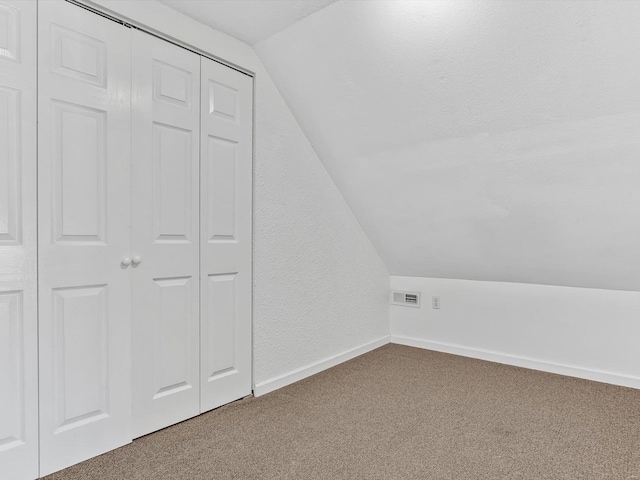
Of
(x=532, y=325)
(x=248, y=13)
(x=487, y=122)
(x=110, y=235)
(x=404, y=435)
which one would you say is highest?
(x=248, y=13)

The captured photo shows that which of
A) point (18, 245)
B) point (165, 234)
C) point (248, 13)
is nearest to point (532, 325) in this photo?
point (165, 234)

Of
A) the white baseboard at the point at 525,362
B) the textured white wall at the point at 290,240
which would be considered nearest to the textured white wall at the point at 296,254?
the textured white wall at the point at 290,240

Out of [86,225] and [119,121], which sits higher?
[119,121]

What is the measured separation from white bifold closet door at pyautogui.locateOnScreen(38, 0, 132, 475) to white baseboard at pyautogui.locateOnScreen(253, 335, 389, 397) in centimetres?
82

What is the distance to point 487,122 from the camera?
6.97 feet

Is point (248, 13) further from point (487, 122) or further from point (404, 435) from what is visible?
point (404, 435)

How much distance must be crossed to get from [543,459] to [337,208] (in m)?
1.98

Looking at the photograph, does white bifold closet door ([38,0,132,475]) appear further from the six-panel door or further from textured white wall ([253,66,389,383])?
textured white wall ([253,66,389,383])

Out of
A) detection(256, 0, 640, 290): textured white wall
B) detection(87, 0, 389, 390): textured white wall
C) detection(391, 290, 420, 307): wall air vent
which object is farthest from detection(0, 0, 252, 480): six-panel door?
detection(391, 290, 420, 307): wall air vent

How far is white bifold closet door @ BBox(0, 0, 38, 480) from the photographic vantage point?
4.98 ft

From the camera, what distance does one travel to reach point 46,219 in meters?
1.62

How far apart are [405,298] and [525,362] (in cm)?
107

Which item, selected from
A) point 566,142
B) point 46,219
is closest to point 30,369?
point 46,219

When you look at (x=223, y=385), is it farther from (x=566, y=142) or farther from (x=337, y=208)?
(x=566, y=142)
